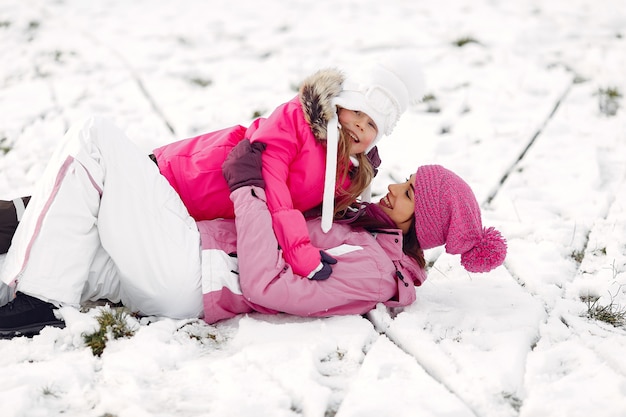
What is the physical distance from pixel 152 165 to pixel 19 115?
301 cm

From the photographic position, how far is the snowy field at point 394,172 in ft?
7.32

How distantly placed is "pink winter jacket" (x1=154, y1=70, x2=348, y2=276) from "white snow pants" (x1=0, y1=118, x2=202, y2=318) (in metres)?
0.25

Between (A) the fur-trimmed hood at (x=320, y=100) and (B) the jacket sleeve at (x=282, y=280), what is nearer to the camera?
(B) the jacket sleeve at (x=282, y=280)

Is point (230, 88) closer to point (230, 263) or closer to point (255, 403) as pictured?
point (230, 263)

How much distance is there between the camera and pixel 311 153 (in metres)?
3.04

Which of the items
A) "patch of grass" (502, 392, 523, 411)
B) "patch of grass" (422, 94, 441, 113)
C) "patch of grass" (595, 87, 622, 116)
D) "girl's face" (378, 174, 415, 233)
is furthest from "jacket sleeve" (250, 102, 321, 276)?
"patch of grass" (595, 87, 622, 116)

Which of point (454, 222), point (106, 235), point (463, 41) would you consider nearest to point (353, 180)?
point (454, 222)

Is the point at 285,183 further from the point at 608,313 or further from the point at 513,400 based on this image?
the point at 608,313

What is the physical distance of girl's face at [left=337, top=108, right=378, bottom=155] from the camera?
120 inches

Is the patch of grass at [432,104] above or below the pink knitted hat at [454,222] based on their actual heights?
below

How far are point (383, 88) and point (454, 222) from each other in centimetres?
76

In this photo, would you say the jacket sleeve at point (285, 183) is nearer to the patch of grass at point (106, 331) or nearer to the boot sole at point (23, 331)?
the patch of grass at point (106, 331)

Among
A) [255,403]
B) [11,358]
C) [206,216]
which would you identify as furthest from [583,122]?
[11,358]

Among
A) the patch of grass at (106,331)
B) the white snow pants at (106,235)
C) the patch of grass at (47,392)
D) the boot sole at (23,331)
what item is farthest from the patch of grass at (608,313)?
the boot sole at (23,331)
